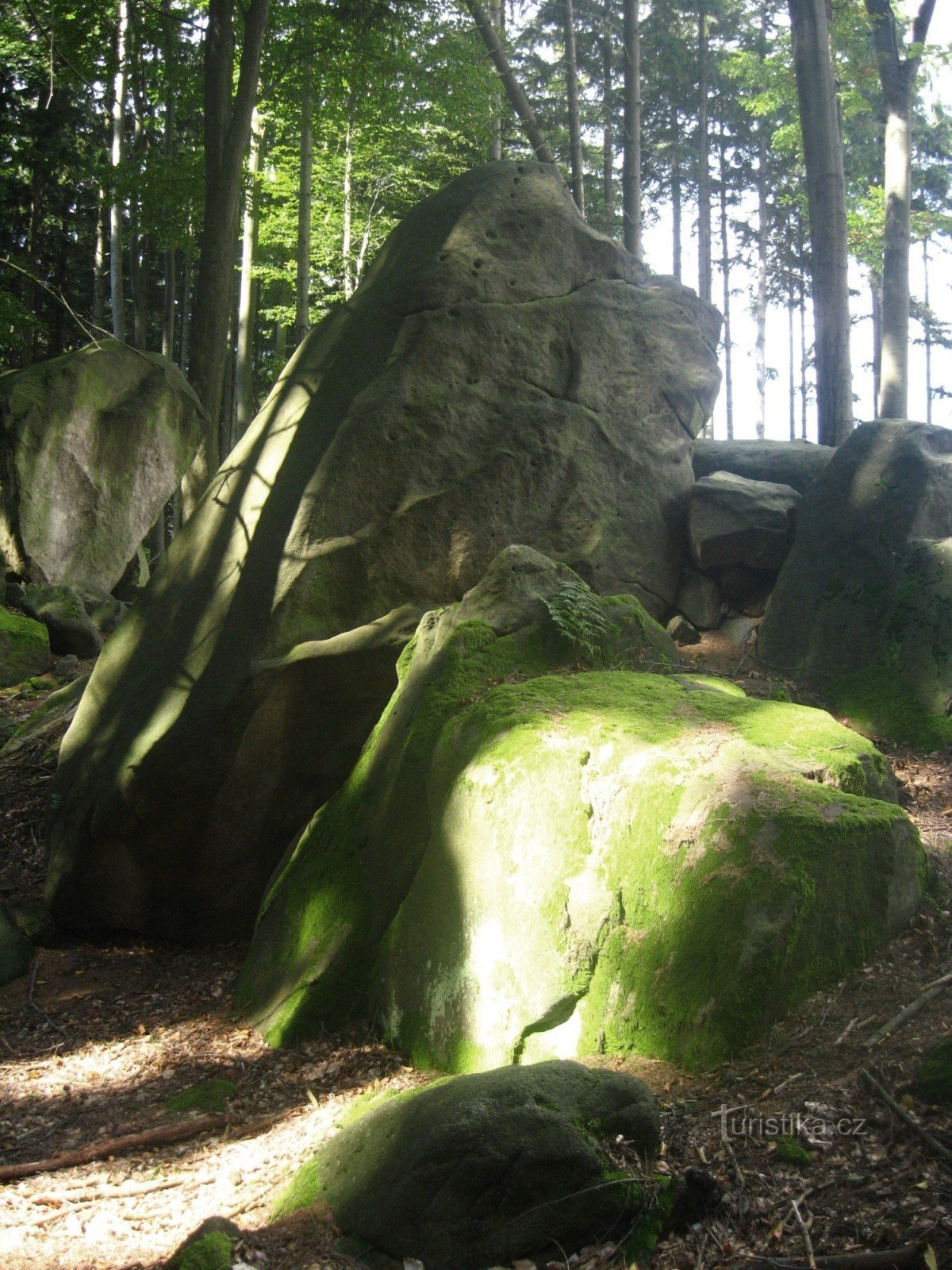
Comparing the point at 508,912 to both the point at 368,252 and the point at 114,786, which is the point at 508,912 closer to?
the point at 114,786

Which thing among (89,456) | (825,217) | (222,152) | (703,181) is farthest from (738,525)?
(703,181)

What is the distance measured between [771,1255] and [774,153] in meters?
34.3

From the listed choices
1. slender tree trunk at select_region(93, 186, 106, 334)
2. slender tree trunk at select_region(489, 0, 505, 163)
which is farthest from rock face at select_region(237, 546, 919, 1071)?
slender tree trunk at select_region(93, 186, 106, 334)

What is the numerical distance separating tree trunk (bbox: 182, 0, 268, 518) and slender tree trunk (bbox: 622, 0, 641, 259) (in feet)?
19.7

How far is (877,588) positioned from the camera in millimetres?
8422

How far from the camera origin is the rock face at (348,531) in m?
7.18

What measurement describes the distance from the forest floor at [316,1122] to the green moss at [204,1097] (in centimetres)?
2

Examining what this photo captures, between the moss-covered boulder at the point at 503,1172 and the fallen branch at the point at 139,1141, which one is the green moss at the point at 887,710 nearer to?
the moss-covered boulder at the point at 503,1172

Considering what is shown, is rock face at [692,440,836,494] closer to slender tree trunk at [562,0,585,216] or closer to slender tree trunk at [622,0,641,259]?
slender tree trunk at [622,0,641,259]

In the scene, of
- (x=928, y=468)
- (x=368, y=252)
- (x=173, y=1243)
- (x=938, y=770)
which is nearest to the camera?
(x=173, y=1243)

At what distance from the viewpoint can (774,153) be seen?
31.1 metres

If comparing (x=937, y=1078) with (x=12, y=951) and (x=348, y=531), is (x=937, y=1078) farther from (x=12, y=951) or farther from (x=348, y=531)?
→ (x=12, y=951)

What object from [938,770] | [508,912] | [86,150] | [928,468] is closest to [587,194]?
[86,150]

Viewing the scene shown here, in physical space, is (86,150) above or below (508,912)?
above
